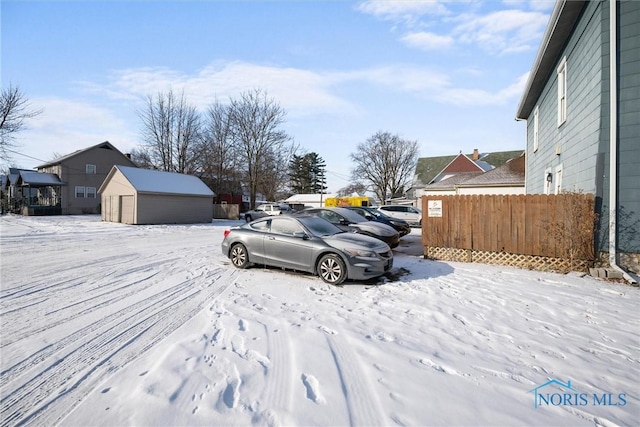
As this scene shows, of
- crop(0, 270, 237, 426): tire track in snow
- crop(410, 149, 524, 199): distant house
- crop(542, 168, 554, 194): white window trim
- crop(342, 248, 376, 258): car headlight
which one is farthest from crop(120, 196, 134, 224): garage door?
crop(542, 168, 554, 194): white window trim

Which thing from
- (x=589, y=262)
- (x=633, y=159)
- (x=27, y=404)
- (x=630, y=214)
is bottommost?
(x=27, y=404)

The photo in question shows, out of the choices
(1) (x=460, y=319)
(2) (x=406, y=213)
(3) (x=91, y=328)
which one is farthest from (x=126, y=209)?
(1) (x=460, y=319)

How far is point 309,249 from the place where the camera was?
22.6ft

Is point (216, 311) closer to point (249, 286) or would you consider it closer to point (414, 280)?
point (249, 286)

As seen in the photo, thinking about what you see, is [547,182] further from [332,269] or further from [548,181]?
[332,269]

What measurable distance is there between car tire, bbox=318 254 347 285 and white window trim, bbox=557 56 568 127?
28.1 ft

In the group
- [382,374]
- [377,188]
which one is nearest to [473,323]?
[382,374]

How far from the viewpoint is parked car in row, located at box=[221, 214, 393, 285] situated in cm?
650

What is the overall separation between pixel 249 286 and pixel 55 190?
41.1 metres

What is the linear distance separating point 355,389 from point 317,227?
16.1ft

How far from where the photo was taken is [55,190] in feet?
117

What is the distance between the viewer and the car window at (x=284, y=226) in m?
Result: 7.38

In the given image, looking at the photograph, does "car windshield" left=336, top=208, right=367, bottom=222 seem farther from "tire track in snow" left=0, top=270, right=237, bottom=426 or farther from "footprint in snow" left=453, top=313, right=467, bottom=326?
"tire track in snow" left=0, top=270, right=237, bottom=426

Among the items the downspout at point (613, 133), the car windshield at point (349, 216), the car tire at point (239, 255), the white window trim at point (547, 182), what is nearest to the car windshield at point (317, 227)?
the car tire at point (239, 255)
